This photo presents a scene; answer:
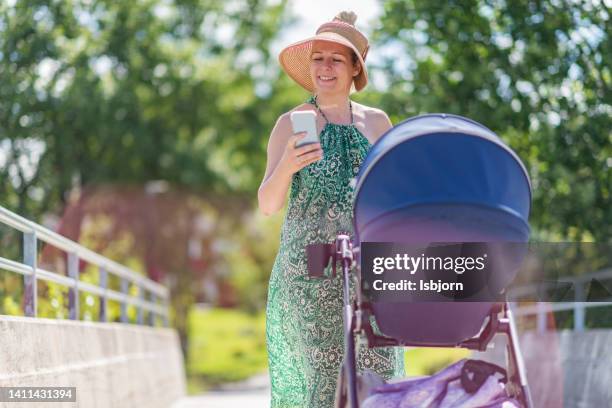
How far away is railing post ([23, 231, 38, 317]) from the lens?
6.23m

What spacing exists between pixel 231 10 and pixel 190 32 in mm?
1659

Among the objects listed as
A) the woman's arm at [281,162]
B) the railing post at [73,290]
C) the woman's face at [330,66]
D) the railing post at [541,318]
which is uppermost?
the woman's face at [330,66]

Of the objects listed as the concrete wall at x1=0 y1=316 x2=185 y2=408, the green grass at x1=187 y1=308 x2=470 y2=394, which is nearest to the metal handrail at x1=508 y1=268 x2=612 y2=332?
the concrete wall at x1=0 y1=316 x2=185 y2=408

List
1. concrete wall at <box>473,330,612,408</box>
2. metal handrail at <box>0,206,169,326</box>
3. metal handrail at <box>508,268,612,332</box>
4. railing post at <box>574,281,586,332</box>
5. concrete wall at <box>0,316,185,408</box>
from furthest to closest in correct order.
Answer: railing post at <box>574,281,586,332</box>, metal handrail at <box>508,268,612,332</box>, concrete wall at <box>473,330,612,408</box>, metal handrail at <box>0,206,169,326</box>, concrete wall at <box>0,316,185,408</box>

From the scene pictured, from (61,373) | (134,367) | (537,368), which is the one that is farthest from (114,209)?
(61,373)

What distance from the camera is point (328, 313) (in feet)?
14.7

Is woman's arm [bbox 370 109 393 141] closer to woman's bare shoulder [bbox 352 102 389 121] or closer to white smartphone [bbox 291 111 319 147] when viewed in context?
woman's bare shoulder [bbox 352 102 389 121]

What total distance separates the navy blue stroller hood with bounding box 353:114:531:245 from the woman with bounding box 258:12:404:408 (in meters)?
0.86

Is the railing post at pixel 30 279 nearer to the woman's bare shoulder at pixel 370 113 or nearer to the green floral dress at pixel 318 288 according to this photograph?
the green floral dress at pixel 318 288

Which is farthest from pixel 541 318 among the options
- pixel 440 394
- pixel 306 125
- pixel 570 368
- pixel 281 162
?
pixel 440 394

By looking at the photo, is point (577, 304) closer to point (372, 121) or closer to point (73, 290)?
point (73, 290)

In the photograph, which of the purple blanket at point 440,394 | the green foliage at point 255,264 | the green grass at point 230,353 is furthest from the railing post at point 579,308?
the green foliage at point 255,264

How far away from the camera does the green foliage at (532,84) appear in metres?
8.81

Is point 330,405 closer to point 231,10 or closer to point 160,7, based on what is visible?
point 160,7
